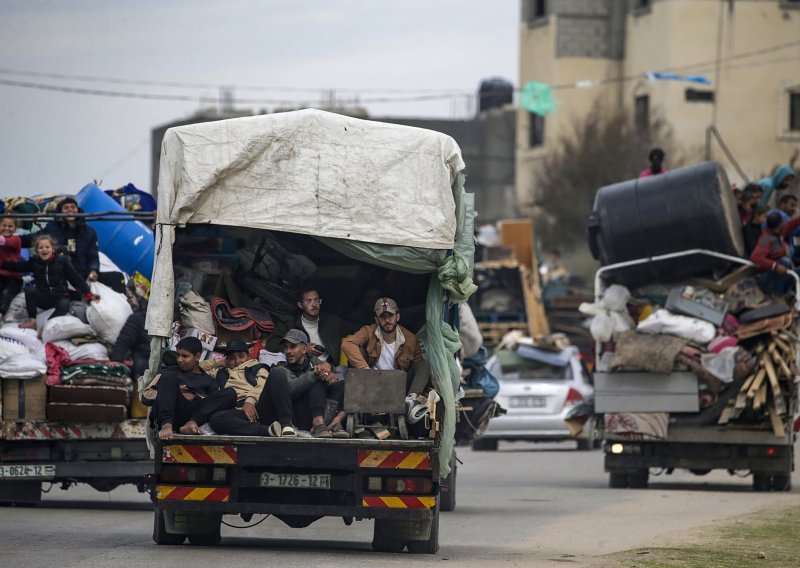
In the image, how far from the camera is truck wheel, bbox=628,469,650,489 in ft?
68.8

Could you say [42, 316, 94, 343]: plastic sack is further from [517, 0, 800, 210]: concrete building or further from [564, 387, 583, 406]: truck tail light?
[517, 0, 800, 210]: concrete building

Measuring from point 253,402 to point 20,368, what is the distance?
3.73 metres

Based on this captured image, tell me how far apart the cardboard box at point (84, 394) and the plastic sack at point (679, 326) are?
22.2ft

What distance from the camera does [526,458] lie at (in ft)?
90.6

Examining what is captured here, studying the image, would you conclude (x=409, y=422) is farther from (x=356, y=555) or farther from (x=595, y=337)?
(x=595, y=337)

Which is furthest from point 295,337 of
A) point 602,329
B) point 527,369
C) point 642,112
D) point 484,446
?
point 642,112

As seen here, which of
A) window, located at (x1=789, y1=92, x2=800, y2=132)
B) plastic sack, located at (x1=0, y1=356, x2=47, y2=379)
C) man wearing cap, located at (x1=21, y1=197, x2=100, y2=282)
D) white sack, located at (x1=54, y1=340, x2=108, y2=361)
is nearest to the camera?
plastic sack, located at (x1=0, y1=356, x2=47, y2=379)

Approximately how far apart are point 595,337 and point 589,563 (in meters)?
8.40

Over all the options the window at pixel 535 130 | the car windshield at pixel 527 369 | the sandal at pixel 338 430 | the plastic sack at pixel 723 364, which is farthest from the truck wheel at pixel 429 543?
the window at pixel 535 130

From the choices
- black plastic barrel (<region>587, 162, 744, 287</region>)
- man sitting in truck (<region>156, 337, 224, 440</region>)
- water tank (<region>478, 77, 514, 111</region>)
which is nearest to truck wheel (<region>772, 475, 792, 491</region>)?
black plastic barrel (<region>587, 162, 744, 287</region>)

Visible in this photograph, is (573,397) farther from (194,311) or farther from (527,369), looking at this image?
(194,311)

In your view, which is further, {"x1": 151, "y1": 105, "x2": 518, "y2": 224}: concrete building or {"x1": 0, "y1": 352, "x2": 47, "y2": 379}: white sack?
{"x1": 151, "y1": 105, "x2": 518, "y2": 224}: concrete building

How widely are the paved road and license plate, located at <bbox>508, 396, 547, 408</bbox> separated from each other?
369 centimetres

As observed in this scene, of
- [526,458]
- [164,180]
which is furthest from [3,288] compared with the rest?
[526,458]
